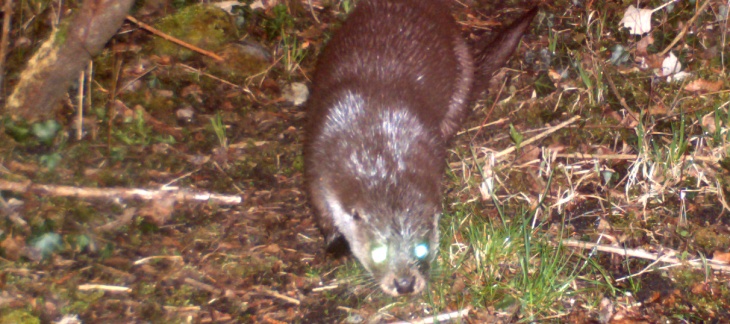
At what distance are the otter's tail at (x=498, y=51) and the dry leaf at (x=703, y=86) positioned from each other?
100 centimetres

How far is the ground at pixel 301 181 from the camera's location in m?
2.85

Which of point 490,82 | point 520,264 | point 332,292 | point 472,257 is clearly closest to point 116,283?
point 332,292

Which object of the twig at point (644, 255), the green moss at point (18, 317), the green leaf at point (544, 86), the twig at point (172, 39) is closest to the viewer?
the green moss at point (18, 317)

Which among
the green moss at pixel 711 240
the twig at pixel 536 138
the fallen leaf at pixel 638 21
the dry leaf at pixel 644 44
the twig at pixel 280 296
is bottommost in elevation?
the twig at pixel 280 296

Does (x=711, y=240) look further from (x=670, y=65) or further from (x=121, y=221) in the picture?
(x=121, y=221)

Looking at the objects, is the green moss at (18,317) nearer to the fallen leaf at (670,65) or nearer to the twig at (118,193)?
the twig at (118,193)

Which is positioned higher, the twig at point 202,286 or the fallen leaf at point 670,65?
the fallen leaf at point 670,65

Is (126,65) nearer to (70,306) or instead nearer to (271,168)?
(271,168)

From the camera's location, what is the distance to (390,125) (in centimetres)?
301

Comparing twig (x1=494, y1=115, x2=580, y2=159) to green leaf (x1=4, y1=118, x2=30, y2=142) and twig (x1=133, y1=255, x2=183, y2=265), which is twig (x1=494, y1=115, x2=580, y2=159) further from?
green leaf (x1=4, y1=118, x2=30, y2=142)

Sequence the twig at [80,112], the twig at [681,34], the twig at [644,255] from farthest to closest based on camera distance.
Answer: the twig at [681,34], the twig at [80,112], the twig at [644,255]

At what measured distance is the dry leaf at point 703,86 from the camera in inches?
146

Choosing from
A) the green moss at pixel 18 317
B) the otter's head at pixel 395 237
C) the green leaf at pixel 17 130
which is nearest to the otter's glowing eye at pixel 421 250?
the otter's head at pixel 395 237

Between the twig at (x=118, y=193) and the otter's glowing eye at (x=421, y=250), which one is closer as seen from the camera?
the otter's glowing eye at (x=421, y=250)
